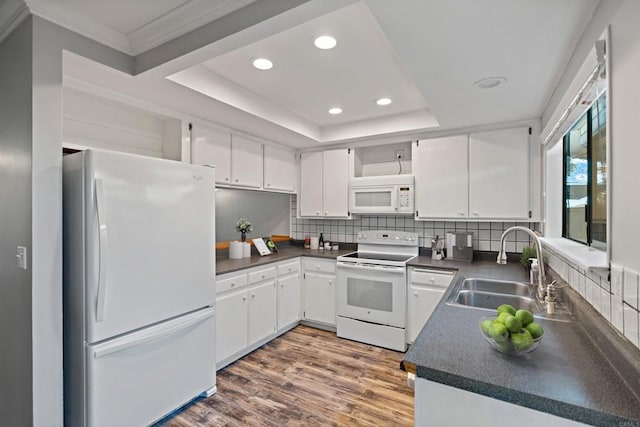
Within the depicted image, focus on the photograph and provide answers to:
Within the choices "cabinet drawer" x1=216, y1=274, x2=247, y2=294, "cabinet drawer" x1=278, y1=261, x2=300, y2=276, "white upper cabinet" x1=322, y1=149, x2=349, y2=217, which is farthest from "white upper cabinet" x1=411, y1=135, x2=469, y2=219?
"cabinet drawer" x1=216, y1=274, x2=247, y2=294

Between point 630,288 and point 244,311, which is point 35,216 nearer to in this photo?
point 244,311

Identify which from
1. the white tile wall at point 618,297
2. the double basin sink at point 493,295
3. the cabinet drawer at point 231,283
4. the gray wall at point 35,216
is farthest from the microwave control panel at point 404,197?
the gray wall at point 35,216

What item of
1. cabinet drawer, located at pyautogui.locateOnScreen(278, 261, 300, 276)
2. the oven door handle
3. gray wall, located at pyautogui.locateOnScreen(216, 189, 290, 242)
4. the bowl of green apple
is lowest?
cabinet drawer, located at pyautogui.locateOnScreen(278, 261, 300, 276)

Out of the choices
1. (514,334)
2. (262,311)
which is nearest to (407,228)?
(262,311)

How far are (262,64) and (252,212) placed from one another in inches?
81.6

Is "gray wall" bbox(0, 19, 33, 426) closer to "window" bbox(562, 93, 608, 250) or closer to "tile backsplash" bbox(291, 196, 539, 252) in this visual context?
"window" bbox(562, 93, 608, 250)

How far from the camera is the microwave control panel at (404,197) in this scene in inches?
135

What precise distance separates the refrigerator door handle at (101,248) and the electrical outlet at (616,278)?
2.25 meters

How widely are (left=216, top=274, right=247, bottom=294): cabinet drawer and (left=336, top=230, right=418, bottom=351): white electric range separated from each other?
3.54 ft

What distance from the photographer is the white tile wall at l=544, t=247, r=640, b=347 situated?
3.17 ft

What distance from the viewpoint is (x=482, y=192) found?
309 centimetres

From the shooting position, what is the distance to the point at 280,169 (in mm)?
3863

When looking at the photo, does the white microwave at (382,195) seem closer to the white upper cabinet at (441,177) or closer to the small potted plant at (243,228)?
the white upper cabinet at (441,177)

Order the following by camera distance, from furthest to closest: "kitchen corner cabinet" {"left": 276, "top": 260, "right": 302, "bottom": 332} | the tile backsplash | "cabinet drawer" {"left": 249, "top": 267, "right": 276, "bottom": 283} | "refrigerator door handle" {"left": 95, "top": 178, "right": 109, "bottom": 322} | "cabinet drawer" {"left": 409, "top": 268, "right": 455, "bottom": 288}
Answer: "kitchen corner cabinet" {"left": 276, "top": 260, "right": 302, "bottom": 332}
the tile backsplash
"cabinet drawer" {"left": 249, "top": 267, "right": 276, "bottom": 283}
"cabinet drawer" {"left": 409, "top": 268, "right": 455, "bottom": 288}
"refrigerator door handle" {"left": 95, "top": 178, "right": 109, "bottom": 322}
